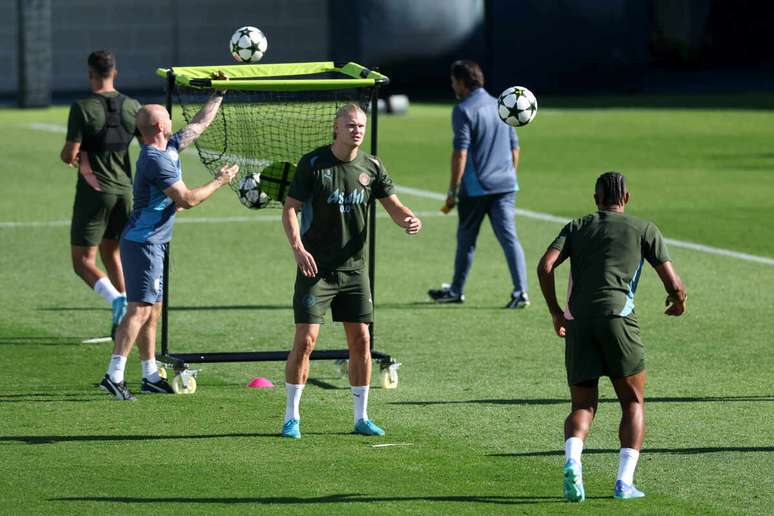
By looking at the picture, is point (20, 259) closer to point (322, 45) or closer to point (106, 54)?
point (106, 54)

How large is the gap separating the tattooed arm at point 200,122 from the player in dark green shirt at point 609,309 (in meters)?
3.39

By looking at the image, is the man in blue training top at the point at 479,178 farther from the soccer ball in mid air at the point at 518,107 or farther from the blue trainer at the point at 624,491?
the blue trainer at the point at 624,491

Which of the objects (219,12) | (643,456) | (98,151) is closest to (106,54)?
(98,151)

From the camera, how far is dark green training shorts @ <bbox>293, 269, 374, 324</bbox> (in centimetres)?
961

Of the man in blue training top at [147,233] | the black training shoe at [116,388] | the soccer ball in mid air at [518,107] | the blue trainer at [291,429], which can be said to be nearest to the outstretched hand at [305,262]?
the blue trainer at [291,429]

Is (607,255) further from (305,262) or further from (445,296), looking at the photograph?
(445,296)

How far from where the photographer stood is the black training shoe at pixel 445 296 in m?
15.2

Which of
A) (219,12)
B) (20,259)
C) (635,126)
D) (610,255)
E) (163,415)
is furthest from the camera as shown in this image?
(219,12)

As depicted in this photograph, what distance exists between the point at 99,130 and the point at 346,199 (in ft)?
12.7

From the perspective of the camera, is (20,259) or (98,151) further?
(20,259)

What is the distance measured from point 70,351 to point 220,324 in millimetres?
1725

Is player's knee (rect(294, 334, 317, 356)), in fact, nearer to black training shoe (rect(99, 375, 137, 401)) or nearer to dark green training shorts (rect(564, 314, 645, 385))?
black training shoe (rect(99, 375, 137, 401))

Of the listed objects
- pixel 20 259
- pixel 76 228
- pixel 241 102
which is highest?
pixel 241 102

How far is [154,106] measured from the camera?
10469 millimetres
